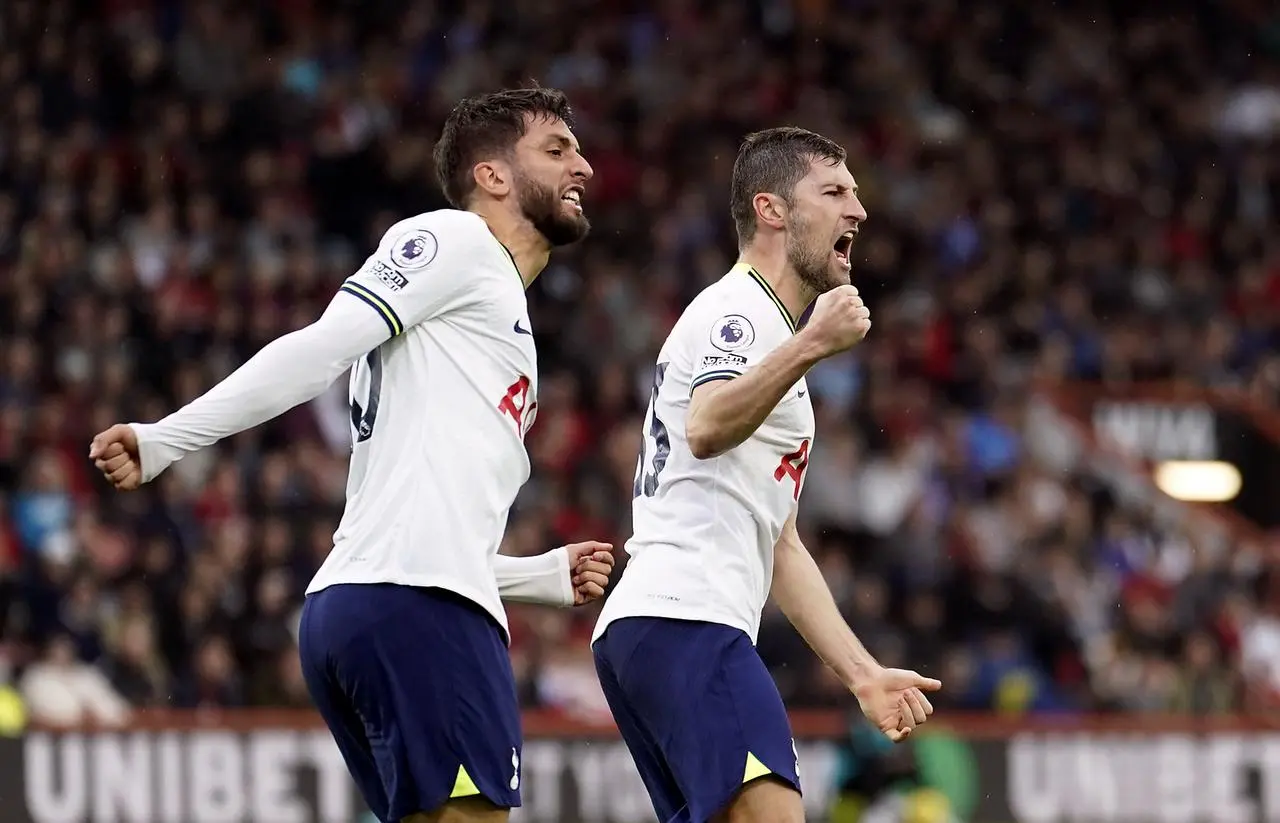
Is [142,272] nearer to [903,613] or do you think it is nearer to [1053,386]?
[903,613]

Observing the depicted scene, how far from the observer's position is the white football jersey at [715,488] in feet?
19.0

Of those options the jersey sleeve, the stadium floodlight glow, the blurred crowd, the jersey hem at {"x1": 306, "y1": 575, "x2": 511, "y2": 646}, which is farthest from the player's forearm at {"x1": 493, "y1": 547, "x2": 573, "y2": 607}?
the stadium floodlight glow

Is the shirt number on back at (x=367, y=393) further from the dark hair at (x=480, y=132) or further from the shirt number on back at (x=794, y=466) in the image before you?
the shirt number on back at (x=794, y=466)

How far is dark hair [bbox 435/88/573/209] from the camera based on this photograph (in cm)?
595

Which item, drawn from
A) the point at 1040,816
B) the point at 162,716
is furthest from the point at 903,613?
the point at 162,716

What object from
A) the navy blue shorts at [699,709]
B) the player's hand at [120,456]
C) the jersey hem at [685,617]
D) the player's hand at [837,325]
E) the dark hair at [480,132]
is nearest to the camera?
the player's hand at [120,456]

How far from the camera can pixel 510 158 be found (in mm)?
5938

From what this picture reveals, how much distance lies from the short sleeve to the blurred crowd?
25.7 feet

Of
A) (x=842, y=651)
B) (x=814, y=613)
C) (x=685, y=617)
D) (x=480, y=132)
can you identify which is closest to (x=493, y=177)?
(x=480, y=132)

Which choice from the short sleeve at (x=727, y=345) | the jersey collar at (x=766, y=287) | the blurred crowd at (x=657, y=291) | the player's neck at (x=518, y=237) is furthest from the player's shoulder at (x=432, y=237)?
the blurred crowd at (x=657, y=291)

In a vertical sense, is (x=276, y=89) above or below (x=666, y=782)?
above

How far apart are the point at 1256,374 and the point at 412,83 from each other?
783 centimetres

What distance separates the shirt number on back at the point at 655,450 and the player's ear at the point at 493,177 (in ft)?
2.18

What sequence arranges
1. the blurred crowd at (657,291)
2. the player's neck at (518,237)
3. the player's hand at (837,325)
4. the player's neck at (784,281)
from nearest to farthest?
the player's hand at (837,325) → the player's neck at (518,237) → the player's neck at (784,281) → the blurred crowd at (657,291)
